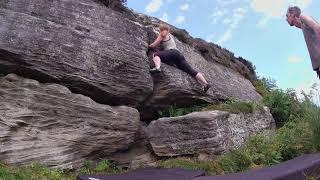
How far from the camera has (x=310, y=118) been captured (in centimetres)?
917

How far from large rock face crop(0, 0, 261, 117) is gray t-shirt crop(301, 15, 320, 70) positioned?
416 cm

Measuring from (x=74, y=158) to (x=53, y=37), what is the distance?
2.67 meters

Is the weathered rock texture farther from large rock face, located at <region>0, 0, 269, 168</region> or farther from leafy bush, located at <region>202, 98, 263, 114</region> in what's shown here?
leafy bush, located at <region>202, 98, 263, 114</region>

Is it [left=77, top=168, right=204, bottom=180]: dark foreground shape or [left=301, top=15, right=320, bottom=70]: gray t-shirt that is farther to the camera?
[left=301, top=15, right=320, bottom=70]: gray t-shirt

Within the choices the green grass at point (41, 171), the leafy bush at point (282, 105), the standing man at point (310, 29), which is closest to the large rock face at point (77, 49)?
the green grass at point (41, 171)

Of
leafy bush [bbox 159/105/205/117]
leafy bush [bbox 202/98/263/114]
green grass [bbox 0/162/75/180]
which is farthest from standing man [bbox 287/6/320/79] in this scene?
green grass [bbox 0/162/75/180]

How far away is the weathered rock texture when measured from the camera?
10141 millimetres

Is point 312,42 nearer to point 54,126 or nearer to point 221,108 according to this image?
point 221,108

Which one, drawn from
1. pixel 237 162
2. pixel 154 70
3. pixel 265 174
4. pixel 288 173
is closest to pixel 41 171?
pixel 237 162

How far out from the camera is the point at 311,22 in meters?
8.27

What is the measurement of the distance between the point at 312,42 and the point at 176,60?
4.72m

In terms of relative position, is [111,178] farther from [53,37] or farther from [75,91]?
[53,37]

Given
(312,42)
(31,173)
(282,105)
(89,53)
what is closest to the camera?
(312,42)

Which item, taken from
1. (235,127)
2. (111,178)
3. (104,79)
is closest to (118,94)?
(104,79)
